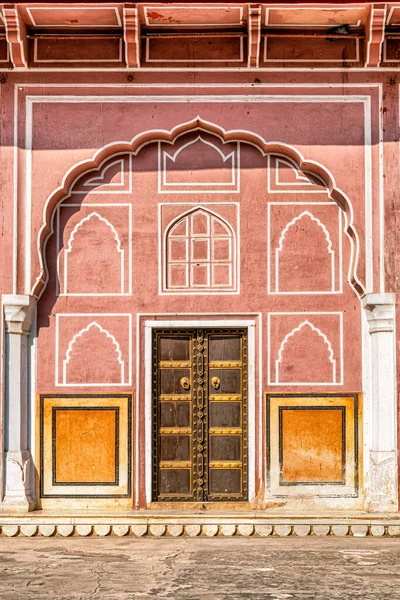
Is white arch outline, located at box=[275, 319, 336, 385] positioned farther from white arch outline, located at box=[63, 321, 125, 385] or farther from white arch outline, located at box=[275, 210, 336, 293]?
white arch outline, located at box=[63, 321, 125, 385]

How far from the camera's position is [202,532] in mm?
8258

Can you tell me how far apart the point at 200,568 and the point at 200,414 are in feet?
6.63

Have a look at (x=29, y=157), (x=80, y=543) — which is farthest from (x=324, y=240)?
(x=80, y=543)

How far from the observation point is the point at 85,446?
863cm

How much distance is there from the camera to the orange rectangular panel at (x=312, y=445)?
8625mm

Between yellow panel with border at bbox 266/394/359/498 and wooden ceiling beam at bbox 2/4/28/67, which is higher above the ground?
wooden ceiling beam at bbox 2/4/28/67

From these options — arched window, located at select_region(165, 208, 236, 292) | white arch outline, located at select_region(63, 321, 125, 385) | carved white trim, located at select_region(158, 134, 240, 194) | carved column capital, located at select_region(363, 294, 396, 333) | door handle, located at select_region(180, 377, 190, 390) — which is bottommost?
door handle, located at select_region(180, 377, 190, 390)

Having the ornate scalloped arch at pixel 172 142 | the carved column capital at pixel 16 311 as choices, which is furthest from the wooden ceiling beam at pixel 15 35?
the carved column capital at pixel 16 311

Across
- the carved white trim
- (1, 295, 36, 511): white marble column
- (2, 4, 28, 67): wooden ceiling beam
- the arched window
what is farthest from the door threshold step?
(2, 4, 28, 67): wooden ceiling beam

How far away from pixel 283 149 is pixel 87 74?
1.87 metres

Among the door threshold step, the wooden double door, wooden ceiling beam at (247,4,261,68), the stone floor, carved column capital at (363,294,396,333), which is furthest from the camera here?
the wooden double door

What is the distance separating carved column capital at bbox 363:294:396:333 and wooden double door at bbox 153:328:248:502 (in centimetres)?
116

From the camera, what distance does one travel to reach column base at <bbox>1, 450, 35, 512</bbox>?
27.5ft

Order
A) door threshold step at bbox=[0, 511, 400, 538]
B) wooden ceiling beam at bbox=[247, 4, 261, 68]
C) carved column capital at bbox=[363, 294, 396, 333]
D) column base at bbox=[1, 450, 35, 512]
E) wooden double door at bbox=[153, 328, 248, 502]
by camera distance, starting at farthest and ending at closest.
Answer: wooden double door at bbox=[153, 328, 248, 502] → carved column capital at bbox=[363, 294, 396, 333] → column base at bbox=[1, 450, 35, 512] → door threshold step at bbox=[0, 511, 400, 538] → wooden ceiling beam at bbox=[247, 4, 261, 68]
